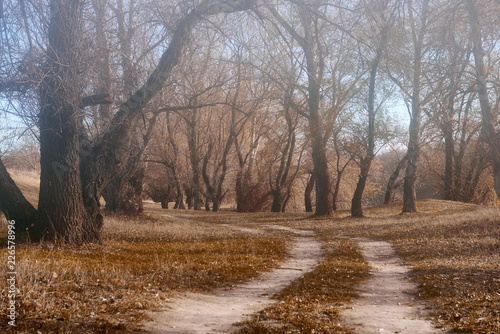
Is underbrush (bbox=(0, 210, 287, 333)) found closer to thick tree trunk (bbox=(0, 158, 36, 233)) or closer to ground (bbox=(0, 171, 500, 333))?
ground (bbox=(0, 171, 500, 333))

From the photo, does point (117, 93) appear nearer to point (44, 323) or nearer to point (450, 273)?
point (44, 323)

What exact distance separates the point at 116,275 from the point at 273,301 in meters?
2.71

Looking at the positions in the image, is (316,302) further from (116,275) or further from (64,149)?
(64,149)

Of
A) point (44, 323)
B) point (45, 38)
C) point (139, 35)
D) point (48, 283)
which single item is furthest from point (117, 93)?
point (44, 323)

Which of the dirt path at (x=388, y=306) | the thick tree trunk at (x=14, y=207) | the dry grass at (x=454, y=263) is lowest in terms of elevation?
the dirt path at (x=388, y=306)

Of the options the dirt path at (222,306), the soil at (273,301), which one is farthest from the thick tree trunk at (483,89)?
the dirt path at (222,306)

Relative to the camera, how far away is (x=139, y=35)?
16609 millimetres

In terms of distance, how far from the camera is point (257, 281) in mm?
8102

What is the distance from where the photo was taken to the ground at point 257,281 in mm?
5082

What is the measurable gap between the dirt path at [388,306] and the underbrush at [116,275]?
2.53 meters

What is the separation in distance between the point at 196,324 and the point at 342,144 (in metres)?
22.5

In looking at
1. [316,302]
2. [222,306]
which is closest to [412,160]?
[316,302]

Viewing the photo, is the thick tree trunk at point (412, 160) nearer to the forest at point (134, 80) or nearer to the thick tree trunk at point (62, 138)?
the forest at point (134, 80)

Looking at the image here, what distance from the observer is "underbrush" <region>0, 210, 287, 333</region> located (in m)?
4.80
